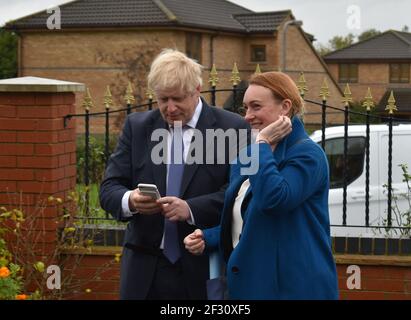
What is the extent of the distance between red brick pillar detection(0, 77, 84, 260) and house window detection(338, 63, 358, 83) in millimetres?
44626

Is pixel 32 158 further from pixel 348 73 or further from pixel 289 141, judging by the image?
pixel 348 73

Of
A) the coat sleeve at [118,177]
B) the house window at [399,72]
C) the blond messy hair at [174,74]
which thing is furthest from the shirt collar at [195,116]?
the house window at [399,72]

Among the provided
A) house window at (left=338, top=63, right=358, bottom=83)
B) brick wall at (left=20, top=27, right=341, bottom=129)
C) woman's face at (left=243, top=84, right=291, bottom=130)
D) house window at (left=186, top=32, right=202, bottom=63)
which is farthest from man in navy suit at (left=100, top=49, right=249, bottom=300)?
house window at (left=338, top=63, right=358, bottom=83)

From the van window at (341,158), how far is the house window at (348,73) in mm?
41612

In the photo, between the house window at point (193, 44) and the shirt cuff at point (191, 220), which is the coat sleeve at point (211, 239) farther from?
the house window at point (193, 44)

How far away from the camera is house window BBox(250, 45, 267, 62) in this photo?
40.0m

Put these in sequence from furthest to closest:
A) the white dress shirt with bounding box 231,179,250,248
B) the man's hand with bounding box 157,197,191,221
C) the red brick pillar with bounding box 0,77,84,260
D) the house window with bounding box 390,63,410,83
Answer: the house window with bounding box 390,63,410,83
the red brick pillar with bounding box 0,77,84,260
the man's hand with bounding box 157,197,191,221
the white dress shirt with bounding box 231,179,250,248

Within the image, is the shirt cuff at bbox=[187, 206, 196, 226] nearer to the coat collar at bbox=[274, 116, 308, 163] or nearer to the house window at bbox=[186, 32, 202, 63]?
the coat collar at bbox=[274, 116, 308, 163]

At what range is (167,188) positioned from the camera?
3.68 meters

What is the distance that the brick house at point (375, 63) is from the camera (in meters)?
45.5

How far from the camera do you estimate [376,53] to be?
49.1 meters

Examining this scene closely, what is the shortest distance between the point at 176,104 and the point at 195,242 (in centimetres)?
61

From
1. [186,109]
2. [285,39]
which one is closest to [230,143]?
[186,109]
